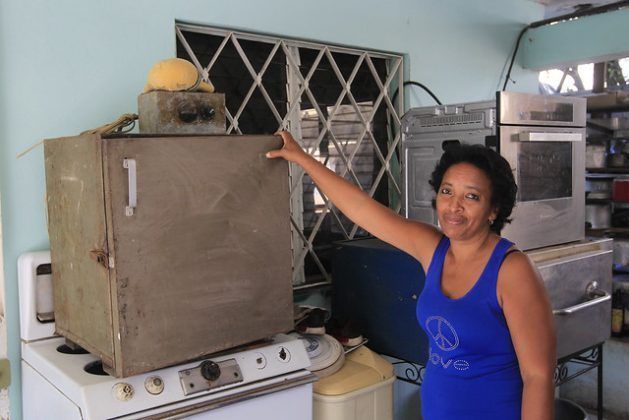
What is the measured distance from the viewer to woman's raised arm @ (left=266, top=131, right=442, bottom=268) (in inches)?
73.9

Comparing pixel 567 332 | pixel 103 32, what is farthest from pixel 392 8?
pixel 567 332

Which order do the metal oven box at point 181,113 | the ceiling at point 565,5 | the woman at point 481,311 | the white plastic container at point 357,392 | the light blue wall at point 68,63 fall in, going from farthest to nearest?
the ceiling at point 565,5
the white plastic container at point 357,392
the light blue wall at point 68,63
the metal oven box at point 181,113
the woman at point 481,311

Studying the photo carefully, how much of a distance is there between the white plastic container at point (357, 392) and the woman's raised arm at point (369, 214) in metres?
0.54

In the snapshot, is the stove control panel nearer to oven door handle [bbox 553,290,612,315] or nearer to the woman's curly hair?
the woman's curly hair

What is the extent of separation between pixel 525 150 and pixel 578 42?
145 cm

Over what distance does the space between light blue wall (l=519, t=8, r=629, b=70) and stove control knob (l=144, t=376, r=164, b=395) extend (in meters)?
3.05

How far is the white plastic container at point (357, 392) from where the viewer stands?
213 cm

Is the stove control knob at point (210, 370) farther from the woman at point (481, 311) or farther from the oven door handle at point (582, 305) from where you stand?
the oven door handle at point (582, 305)

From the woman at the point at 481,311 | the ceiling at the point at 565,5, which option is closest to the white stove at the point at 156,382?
the woman at the point at 481,311

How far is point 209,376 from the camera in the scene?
5.79 feet

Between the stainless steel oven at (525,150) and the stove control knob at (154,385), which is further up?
the stainless steel oven at (525,150)

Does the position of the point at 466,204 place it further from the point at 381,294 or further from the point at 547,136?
the point at 547,136

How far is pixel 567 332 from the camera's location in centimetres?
271

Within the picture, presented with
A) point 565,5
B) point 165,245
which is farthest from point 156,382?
point 565,5
